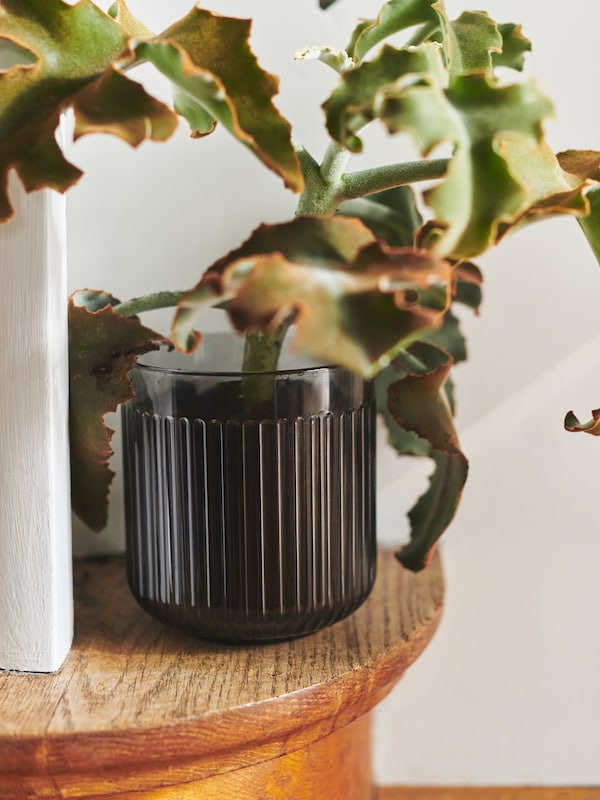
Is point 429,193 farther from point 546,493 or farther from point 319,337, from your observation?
point 546,493

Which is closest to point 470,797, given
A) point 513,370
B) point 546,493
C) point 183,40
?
point 546,493

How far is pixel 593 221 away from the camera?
23.0 inches

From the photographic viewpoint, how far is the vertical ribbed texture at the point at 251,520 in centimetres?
62

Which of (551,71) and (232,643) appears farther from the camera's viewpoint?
(551,71)

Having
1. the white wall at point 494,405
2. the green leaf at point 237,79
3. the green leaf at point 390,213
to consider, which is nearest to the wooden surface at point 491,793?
the white wall at point 494,405

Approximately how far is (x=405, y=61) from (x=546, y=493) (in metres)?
0.50

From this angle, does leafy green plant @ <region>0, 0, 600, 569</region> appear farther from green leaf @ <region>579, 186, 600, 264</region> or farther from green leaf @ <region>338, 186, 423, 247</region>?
green leaf @ <region>338, 186, 423, 247</region>

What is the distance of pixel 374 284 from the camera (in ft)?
1.42

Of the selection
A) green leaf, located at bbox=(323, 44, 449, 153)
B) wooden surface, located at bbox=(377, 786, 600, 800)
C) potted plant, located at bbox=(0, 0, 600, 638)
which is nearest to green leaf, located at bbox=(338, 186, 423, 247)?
potted plant, located at bbox=(0, 0, 600, 638)

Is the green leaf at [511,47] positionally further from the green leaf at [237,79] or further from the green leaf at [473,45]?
the green leaf at [237,79]

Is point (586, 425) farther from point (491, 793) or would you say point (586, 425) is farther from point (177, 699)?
point (491, 793)

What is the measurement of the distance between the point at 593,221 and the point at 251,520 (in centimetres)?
32

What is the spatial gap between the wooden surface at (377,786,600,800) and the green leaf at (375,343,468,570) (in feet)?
1.14

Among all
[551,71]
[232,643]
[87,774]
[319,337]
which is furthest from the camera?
[551,71]
